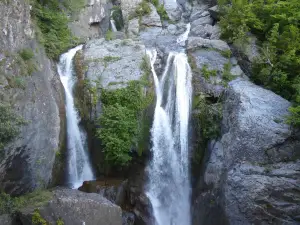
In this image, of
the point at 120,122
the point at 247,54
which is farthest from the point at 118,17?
the point at 120,122

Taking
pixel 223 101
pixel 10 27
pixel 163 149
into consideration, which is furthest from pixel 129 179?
pixel 10 27

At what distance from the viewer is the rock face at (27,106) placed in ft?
33.1

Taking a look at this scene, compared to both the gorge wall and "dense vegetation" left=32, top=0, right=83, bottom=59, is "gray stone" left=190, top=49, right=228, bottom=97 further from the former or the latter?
"dense vegetation" left=32, top=0, right=83, bottom=59

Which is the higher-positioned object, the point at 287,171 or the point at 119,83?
the point at 119,83

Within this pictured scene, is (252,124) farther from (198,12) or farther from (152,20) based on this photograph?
(198,12)

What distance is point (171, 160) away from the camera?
1244cm

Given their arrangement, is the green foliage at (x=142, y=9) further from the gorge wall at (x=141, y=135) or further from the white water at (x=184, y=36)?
the gorge wall at (x=141, y=135)

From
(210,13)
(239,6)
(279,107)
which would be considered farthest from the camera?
(210,13)

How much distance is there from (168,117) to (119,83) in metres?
2.59

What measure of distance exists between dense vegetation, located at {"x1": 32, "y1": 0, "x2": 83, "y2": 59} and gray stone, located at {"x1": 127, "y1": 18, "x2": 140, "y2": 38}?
423cm

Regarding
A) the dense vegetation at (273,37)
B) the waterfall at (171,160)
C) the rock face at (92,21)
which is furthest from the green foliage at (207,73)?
the rock face at (92,21)

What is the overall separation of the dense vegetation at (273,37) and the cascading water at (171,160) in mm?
3506

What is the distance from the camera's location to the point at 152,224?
38.2 feet

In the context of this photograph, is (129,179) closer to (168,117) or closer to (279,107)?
(168,117)
